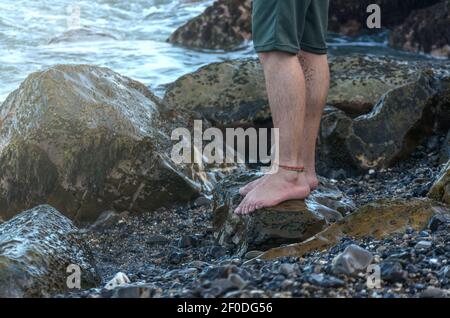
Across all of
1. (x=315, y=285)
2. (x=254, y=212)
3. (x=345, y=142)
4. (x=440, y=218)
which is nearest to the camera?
(x=315, y=285)

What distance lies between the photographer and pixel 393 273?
127 inches

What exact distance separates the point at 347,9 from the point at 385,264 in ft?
28.6

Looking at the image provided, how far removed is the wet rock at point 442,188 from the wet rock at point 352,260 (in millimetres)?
1244

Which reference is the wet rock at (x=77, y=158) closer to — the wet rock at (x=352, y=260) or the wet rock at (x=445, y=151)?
the wet rock at (x=445, y=151)

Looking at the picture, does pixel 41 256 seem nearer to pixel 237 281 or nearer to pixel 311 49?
pixel 237 281

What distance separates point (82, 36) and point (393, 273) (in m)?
9.92

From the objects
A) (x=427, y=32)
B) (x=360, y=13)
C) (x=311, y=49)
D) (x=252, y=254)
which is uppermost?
(x=311, y=49)

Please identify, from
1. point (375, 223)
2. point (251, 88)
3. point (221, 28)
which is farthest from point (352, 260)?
point (221, 28)

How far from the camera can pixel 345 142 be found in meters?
6.29

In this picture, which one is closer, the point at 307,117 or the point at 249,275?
the point at 249,275

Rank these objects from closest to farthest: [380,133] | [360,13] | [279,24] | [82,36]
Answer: [279,24] < [380,133] < [360,13] < [82,36]

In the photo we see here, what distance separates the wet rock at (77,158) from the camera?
5438mm
